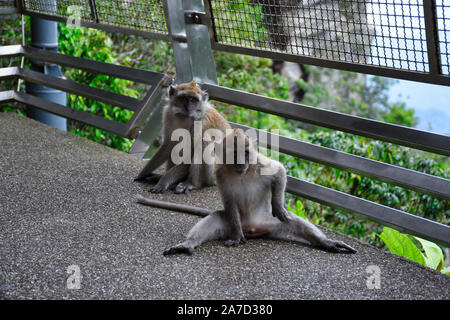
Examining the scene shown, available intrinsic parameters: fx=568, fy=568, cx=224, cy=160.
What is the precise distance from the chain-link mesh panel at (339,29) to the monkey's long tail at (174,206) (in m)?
1.46

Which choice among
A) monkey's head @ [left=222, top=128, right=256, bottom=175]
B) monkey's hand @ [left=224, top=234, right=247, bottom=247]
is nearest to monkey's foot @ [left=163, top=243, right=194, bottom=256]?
monkey's hand @ [left=224, top=234, right=247, bottom=247]

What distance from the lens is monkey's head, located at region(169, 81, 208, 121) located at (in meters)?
4.50

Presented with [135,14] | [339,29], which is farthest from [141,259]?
[135,14]

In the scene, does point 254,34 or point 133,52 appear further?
point 133,52

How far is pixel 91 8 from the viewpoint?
6023 mm

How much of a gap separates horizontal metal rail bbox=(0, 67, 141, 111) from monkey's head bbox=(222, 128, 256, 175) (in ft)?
7.76

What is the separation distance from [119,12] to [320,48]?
244 cm

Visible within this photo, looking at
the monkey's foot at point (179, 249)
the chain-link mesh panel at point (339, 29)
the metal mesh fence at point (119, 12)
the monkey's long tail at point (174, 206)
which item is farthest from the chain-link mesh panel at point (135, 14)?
the monkey's foot at point (179, 249)

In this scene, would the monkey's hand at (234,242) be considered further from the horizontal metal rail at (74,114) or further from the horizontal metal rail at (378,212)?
the horizontal metal rail at (74,114)

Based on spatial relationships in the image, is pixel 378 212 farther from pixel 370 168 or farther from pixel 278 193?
pixel 278 193

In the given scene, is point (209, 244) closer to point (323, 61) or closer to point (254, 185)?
point (254, 185)

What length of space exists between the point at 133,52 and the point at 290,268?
694cm

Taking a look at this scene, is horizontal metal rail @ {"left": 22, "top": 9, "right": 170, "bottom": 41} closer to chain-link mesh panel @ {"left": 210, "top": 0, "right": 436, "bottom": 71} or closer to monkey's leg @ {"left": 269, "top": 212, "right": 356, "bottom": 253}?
chain-link mesh panel @ {"left": 210, "top": 0, "right": 436, "bottom": 71}

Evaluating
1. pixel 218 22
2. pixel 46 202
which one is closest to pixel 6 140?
pixel 46 202
